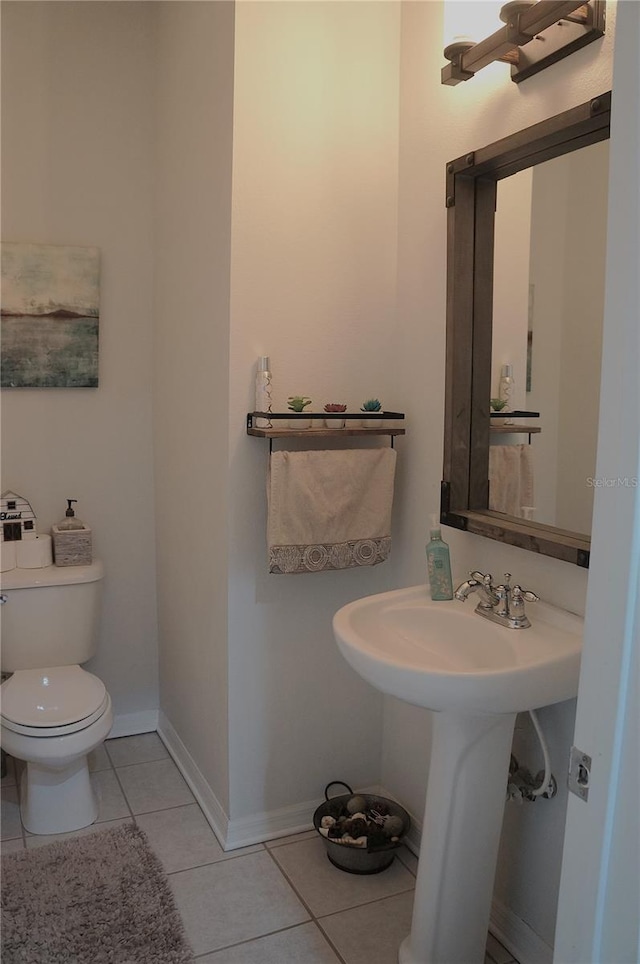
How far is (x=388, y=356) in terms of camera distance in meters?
2.40

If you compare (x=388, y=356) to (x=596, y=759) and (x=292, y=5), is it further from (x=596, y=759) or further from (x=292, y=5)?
(x=596, y=759)

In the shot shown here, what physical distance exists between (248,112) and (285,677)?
1.58 metres

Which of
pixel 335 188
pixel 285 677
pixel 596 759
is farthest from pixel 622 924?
pixel 335 188

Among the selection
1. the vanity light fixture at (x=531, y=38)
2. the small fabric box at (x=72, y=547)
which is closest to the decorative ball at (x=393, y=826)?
the small fabric box at (x=72, y=547)

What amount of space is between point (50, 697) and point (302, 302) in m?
1.41

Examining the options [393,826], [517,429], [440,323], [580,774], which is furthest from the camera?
[393,826]

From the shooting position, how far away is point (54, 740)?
7.58 feet

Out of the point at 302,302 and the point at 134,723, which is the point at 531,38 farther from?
the point at 134,723

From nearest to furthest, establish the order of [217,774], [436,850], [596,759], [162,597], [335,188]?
[596,759] < [436,850] < [335,188] < [217,774] < [162,597]

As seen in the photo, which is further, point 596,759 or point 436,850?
point 436,850

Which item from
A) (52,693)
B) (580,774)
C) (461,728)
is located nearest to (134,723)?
(52,693)

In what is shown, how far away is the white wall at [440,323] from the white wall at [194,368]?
1.72ft

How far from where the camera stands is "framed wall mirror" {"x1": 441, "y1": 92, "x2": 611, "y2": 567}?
1688 millimetres

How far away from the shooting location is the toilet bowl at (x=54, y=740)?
7.61 feet
